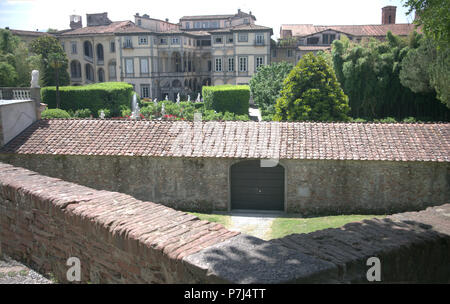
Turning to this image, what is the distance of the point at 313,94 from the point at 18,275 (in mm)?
21281

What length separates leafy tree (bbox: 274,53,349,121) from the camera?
83.6 ft

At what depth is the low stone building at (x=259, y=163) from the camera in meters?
16.2

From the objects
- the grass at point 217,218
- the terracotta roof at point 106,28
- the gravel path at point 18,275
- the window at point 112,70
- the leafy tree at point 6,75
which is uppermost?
the terracotta roof at point 106,28

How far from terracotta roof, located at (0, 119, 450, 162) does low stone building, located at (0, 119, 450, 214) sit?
0.04 metres

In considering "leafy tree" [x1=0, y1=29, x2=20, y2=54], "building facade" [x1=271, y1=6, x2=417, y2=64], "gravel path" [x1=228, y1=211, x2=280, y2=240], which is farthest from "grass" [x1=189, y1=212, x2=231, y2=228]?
"building facade" [x1=271, y1=6, x2=417, y2=64]

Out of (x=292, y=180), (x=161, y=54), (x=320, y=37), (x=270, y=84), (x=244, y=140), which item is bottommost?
(x=292, y=180)

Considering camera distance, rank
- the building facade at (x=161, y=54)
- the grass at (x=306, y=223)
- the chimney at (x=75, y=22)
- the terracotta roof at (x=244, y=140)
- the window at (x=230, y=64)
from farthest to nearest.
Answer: the chimney at (x=75, y=22) < the window at (x=230, y=64) < the building facade at (x=161, y=54) < the terracotta roof at (x=244, y=140) < the grass at (x=306, y=223)

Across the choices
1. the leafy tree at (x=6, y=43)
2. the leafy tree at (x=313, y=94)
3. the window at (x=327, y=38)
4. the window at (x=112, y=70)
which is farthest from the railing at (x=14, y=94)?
the window at (x=327, y=38)

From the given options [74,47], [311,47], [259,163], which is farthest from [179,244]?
[74,47]

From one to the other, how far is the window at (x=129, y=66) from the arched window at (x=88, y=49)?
28.8 feet

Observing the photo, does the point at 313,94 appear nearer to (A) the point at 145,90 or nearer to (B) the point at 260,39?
(B) the point at 260,39

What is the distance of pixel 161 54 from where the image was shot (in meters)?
64.8

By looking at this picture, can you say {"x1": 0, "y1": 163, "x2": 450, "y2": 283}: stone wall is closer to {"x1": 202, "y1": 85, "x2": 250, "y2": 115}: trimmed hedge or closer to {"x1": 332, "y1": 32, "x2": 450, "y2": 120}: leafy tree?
{"x1": 332, "y1": 32, "x2": 450, "y2": 120}: leafy tree

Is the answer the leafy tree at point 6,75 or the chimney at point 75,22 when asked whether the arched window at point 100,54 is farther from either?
the leafy tree at point 6,75
